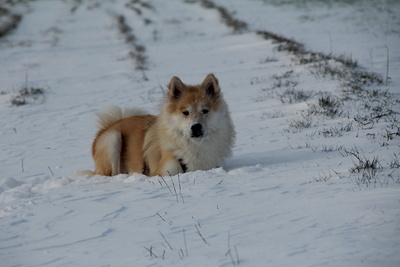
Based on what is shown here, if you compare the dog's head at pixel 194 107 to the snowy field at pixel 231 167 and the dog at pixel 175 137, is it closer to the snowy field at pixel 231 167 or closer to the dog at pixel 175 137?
the dog at pixel 175 137

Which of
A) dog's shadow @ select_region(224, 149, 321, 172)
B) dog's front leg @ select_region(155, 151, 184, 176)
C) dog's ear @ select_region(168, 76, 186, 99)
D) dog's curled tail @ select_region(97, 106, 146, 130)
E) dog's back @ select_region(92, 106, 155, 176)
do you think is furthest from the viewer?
dog's curled tail @ select_region(97, 106, 146, 130)

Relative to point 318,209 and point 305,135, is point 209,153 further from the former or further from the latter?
point 318,209

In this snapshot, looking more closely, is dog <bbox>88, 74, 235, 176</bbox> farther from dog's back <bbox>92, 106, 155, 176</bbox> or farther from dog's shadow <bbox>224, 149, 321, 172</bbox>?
dog's shadow <bbox>224, 149, 321, 172</bbox>

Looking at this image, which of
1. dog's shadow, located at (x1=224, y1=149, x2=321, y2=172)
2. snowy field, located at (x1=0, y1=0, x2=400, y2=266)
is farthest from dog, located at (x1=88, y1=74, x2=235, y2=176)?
snowy field, located at (x1=0, y1=0, x2=400, y2=266)

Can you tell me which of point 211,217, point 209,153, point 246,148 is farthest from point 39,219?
point 246,148

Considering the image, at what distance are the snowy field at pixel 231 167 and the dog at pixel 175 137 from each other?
42cm

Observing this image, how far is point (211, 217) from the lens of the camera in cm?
354

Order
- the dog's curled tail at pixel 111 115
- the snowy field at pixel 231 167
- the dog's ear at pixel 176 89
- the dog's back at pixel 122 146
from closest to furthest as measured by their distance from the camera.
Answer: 1. the snowy field at pixel 231 167
2. the dog's ear at pixel 176 89
3. the dog's back at pixel 122 146
4. the dog's curled tail at pixel 111 115

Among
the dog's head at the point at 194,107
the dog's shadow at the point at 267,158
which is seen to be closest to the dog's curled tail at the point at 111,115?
the dog's head at the point at 194,107

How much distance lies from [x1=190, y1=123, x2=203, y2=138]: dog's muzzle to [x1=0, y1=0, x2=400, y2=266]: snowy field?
59cm

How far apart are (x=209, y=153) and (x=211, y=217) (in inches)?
80.7

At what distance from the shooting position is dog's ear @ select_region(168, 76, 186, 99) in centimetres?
577

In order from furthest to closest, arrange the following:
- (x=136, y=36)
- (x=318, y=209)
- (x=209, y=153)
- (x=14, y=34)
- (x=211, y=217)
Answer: (x=14, y=34), (x=136, y=36), (x=209, y=153), (x=211, y=217), (x=318, y=209)

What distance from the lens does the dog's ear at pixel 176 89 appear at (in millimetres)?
5766
